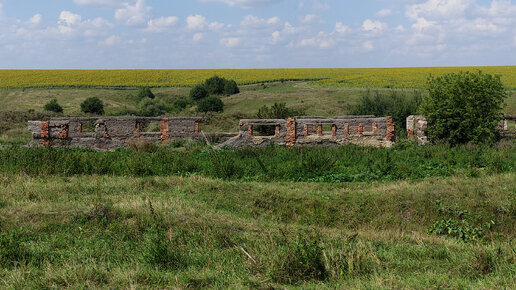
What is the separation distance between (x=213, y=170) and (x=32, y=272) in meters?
6.05

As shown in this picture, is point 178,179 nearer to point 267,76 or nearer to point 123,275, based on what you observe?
point 123,275

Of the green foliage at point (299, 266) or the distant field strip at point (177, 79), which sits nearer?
the green foliage at point (299, 266)

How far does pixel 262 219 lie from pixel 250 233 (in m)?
1.47

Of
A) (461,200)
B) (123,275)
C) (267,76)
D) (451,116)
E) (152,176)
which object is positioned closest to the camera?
(123,275)

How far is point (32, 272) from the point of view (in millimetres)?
5156

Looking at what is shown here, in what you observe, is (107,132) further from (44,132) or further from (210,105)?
(210,105)

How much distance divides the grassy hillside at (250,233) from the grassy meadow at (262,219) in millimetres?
24

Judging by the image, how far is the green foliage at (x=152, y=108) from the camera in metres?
34.2

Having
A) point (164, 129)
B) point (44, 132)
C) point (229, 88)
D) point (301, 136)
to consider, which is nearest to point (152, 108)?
point (229, 88)

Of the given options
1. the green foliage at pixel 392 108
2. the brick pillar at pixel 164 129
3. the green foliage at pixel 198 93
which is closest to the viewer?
the brick pillar at pixel 164 129

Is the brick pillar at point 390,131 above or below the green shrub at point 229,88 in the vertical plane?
below

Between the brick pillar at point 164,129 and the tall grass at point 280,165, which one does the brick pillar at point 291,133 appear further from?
the brick pillar at point 164,129

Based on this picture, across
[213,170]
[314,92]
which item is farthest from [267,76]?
[213,170]

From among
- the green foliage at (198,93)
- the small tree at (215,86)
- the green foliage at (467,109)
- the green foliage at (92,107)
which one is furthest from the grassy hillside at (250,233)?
the small tree at (215,86)
